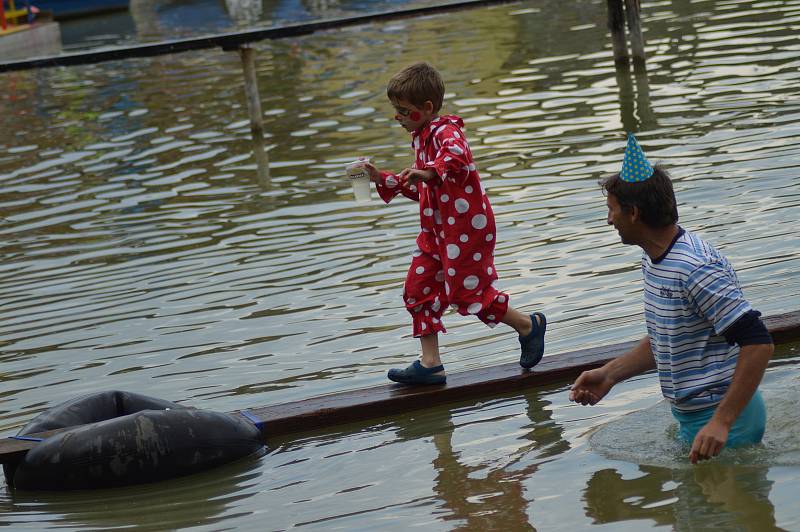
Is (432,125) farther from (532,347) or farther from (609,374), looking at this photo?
(609,374)

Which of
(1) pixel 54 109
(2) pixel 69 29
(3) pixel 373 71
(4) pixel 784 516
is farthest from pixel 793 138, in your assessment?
(2) pixel 69 29

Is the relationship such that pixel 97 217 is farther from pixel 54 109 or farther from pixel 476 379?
pixel 54 109

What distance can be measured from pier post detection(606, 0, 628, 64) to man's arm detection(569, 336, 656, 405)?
12.0 m

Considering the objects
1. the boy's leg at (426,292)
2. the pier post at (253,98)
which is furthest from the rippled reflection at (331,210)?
the boy's leg at (426,292)

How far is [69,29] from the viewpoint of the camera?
42.3 metres

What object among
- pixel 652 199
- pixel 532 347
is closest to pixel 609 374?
pixel 652 199

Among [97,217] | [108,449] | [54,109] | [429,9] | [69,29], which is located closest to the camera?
[108,449]

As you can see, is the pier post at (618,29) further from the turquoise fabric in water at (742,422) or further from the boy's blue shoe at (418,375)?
the turquoise fabric in water at (742,422)

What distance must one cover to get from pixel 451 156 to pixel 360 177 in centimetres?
44

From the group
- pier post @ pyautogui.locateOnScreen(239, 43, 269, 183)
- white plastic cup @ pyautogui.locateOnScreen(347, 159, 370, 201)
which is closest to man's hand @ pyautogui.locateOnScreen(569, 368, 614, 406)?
white plastic cup @ pyautogui.locateOnScreen(347, 159, 370, 201)

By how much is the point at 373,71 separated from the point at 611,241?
38.1 feet

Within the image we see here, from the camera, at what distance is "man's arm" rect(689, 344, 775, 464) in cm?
407

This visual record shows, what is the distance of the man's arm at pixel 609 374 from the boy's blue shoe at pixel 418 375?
145 cm

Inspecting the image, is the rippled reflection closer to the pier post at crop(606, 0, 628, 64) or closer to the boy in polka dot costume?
the pier post at crop(606, 0, 628, 64)
